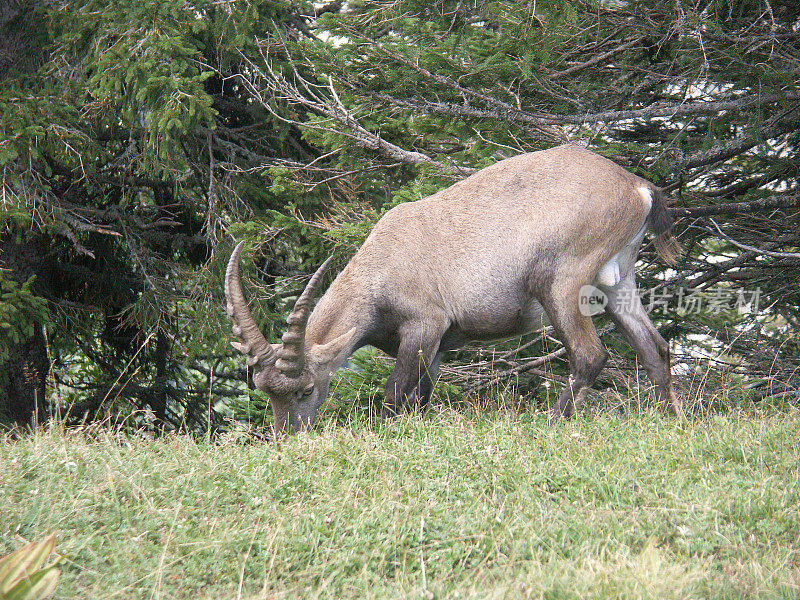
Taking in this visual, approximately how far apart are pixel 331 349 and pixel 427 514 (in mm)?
2864

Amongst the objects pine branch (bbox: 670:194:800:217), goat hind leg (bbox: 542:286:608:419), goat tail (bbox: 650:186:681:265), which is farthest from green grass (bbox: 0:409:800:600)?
pine branch (bbox: 670:194:800:217)

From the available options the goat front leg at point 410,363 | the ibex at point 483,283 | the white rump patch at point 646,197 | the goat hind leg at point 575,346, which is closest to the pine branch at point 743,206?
the ibex at point 483,283

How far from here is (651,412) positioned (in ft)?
18.1

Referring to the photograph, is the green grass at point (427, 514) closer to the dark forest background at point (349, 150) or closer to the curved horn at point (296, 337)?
the curved horn at point (296, 337)

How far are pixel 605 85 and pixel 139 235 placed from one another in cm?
697

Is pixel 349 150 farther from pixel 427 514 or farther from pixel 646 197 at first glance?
pixel 427 514

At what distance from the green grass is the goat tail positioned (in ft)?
6.41

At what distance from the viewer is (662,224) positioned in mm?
6352

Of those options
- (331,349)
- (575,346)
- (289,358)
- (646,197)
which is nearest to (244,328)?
(289,358)

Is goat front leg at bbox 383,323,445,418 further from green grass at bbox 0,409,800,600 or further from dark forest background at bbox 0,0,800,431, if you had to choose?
green grass at bbox 0,409,800,600

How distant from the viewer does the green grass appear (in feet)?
10.8

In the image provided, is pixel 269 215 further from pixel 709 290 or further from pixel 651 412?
pixel 651 412

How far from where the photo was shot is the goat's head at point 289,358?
610 centimetres

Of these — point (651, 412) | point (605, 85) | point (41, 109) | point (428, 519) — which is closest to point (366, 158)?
point (605, 85)
